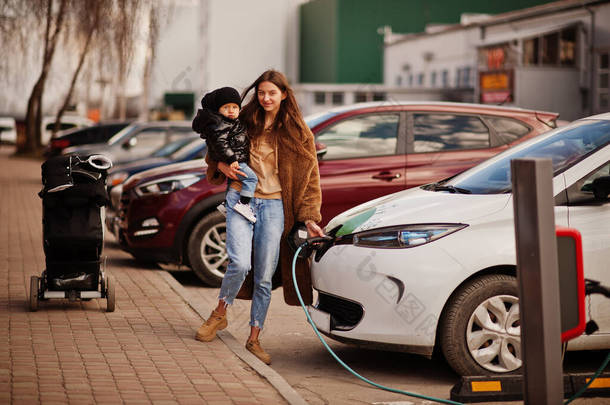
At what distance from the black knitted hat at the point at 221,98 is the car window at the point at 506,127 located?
13.7ft

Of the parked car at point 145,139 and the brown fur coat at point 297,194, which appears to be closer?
the brown fur coat at point 297,194

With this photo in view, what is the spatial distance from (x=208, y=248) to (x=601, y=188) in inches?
194

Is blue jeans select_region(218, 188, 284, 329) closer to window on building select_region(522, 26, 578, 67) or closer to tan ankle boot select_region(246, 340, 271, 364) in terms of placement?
tan ankle boot select_region(246, 340, 271, 364)

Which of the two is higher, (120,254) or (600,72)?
(600,72)

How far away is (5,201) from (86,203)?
513 inches

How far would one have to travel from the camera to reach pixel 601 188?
600 cm

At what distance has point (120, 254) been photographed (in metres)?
12.1

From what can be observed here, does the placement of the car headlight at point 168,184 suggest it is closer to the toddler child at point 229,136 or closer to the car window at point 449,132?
the car window at point 449,132

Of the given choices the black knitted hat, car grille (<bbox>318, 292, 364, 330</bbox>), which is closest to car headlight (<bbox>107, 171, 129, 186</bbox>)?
the black knitted hat

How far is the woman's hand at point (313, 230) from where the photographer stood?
252 inches

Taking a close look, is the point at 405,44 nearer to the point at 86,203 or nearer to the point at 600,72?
the point at 600,72

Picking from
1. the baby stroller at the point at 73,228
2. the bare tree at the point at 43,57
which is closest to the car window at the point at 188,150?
the baby stroller at the point at 73,228

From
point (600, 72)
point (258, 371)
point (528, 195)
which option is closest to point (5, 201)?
point (258, 371)

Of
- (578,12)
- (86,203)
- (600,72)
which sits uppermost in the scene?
(578,12)
